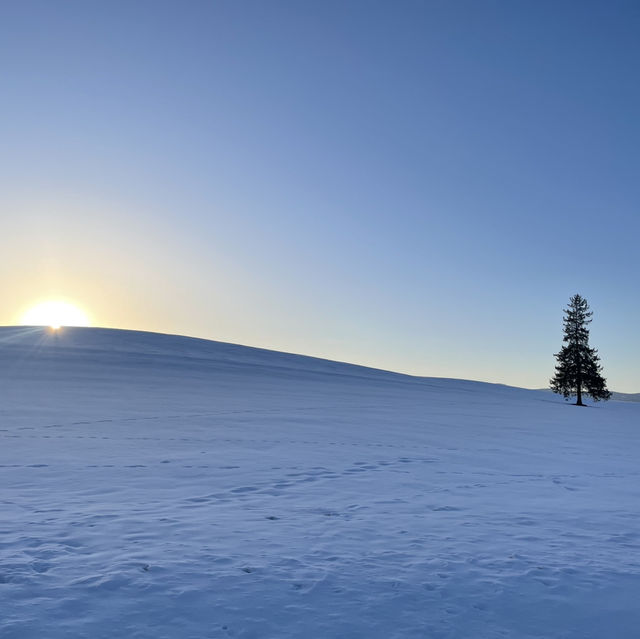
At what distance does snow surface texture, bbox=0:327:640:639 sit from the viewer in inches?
162

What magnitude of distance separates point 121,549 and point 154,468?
4506 millimetres

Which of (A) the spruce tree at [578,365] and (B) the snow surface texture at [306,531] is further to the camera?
(A) the spruce tree at [578,365]

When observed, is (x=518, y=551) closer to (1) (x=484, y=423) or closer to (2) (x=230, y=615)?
(2) (x=230, y=615)

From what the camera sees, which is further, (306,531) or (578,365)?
(578,365)

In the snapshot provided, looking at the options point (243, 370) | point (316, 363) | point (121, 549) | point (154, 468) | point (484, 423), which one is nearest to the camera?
point (121, 549)

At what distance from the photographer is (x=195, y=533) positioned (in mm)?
5879

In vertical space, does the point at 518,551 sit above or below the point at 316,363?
below

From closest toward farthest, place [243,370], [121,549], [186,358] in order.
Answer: [121,549], [243,370], [186,358]

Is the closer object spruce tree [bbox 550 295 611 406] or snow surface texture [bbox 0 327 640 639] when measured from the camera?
snow surface texture [bbox 0 327 640 639]

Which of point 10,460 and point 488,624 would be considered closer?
point 488,624

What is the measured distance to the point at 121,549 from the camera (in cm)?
528

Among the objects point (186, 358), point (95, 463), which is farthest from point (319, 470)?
point (186, 358)

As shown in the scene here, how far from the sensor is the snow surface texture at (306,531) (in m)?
4.12

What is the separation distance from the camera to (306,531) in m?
6.11
